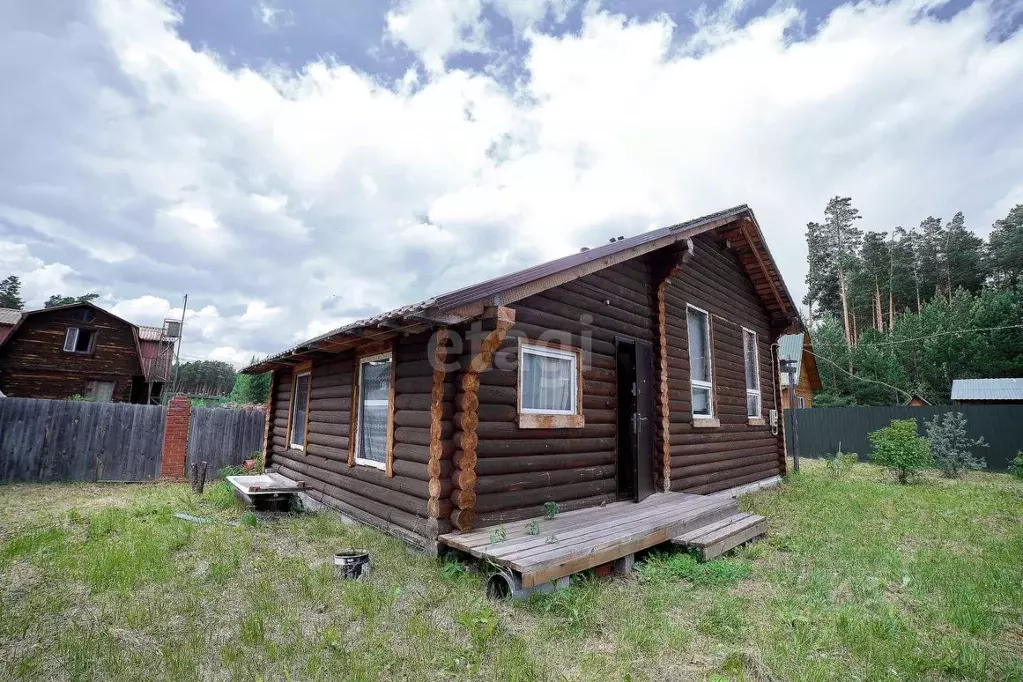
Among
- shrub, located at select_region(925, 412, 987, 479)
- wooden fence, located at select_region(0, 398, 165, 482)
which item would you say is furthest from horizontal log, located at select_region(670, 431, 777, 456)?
wooden fence, located at select_region(0, 398, 165, 482)

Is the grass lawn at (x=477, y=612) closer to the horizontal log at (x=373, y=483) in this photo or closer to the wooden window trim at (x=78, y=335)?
the horizontal log at (x=373, y=483)

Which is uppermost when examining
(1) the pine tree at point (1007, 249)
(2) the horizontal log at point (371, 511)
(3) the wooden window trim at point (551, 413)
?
(1) the pine tree at point (1007, 249)

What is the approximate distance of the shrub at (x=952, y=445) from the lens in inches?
543

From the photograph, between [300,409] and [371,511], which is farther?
[300,409]

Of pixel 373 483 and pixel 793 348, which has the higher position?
pixel 793 348

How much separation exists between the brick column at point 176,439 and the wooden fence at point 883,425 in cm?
1731

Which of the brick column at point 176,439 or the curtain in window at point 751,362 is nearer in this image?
the curtain in window at point 751,362

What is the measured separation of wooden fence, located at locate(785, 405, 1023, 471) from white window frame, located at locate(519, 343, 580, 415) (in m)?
11.2

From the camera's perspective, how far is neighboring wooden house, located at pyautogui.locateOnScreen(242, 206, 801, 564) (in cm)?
527

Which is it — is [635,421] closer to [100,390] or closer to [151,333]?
[100,390]

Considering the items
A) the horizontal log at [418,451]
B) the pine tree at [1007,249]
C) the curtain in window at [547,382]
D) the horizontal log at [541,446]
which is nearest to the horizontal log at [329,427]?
the horizontal log at [418,451]

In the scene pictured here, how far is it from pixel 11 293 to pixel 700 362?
67.5 meters

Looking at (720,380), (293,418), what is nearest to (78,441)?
(293,418)

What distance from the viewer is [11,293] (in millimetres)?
48812
